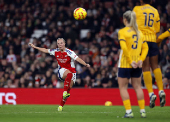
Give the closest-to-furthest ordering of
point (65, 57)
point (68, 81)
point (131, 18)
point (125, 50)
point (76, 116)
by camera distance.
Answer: point (125, 50)
point (131, 18)
point (76, 116)
point (68, 81)
point (65, 57)

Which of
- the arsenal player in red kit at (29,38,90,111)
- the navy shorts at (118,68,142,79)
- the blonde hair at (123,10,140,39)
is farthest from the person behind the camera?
the arsenal player in red kit at (29,38,90,111)

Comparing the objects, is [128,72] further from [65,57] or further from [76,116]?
[65,57]

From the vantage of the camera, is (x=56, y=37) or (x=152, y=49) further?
(x=56, y=37)

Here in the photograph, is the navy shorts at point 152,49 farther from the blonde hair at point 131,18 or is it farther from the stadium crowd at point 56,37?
the stadium crowd at point 56,37

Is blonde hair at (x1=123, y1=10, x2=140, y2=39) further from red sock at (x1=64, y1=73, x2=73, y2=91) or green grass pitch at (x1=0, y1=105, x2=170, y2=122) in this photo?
red sock at (x1=64, y1=73, x2=73, y2=91)

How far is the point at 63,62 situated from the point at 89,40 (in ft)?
23.4

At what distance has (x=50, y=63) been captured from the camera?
16781mm

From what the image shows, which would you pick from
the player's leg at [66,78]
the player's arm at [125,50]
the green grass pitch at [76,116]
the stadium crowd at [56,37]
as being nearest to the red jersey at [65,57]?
the player's leg at [66,78]

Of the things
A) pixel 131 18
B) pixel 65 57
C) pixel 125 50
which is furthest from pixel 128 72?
pixel 65 57

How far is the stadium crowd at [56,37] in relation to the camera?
51.3ft

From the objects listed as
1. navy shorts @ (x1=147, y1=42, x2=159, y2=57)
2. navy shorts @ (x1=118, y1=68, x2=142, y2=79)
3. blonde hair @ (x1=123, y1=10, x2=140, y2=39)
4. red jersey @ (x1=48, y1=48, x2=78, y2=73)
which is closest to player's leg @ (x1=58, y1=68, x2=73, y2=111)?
red jersey @ (x1=48, y1=48, x2=78, y2=73)

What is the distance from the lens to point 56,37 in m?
18.1

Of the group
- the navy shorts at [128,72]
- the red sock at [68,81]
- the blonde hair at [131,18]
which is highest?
the blonde hair at [131,18]

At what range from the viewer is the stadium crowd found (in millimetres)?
15641
